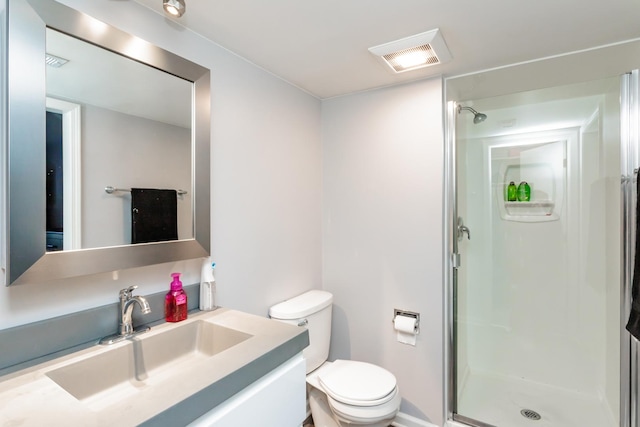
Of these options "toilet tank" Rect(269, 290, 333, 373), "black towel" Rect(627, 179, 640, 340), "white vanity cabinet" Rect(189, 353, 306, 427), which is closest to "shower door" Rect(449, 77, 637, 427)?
"black towel" Rect(627, 179, 640, 340)

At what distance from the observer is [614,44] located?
152cm

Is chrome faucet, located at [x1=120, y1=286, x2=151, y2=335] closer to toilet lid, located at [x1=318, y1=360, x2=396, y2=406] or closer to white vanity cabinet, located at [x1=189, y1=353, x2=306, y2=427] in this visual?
white vanity cabinet, located at [x1=189, y1=353, x2=306, y2=427]

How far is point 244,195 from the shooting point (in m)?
1.67

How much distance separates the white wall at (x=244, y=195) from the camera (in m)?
1.11

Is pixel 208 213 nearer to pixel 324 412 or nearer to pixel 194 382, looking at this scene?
pixel 194 382

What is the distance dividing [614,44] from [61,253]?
242cm

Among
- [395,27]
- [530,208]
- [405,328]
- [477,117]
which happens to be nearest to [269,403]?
[405,328]

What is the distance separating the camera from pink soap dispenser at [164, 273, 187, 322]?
1287 mm

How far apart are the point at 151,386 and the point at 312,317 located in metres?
1.04

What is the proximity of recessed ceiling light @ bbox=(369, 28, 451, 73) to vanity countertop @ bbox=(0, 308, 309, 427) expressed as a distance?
1.34 metres

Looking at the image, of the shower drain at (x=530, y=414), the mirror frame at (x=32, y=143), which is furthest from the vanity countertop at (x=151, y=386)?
the shower drain at (x=530, y=414)

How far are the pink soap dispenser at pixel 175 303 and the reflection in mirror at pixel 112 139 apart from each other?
0.65 feet

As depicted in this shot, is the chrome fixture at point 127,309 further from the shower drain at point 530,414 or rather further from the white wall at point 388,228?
the shower drain at point 530,414

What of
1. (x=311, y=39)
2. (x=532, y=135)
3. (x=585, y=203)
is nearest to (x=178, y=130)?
(x=311, y=39)
